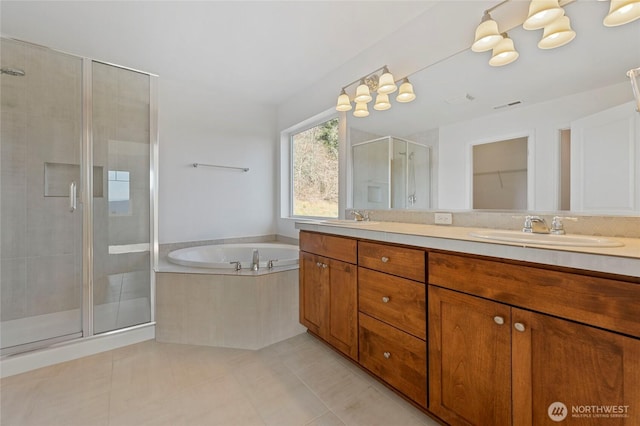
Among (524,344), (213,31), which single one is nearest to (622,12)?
(524,344)

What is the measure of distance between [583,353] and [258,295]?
1.75m

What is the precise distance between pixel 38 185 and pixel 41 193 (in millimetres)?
66

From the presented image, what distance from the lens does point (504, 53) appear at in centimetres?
140

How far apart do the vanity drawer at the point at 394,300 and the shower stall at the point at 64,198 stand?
1863mm

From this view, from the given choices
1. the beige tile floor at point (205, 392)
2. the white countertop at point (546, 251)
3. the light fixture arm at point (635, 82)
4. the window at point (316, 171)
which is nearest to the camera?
the white countertop at point (546, 251)

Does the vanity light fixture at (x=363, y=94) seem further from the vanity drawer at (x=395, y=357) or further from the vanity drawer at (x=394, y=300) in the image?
the vanity drawer at (x=395, y=357)

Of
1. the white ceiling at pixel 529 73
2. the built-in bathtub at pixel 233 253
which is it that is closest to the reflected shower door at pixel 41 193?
the built-in bathtub at pixel 233 253

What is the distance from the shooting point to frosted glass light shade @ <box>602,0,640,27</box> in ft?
3.43

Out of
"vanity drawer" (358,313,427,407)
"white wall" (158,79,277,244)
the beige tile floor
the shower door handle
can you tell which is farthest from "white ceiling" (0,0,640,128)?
the beige tile floor

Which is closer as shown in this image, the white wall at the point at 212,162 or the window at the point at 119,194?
the window at the point at 119,194

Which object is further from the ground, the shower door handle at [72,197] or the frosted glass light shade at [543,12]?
the frosted glass light shade at [543,12]

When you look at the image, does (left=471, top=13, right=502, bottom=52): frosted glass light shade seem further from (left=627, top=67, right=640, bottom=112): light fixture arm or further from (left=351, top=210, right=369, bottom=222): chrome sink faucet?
(left=351, top=210, right=369, bottom=222): chrome sink faucet

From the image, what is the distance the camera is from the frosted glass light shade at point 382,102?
2.05 meters

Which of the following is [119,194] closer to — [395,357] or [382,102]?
Answer: [382,102]
